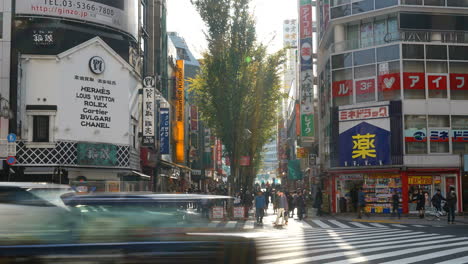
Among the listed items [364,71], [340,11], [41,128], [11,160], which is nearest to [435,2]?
[340,11]

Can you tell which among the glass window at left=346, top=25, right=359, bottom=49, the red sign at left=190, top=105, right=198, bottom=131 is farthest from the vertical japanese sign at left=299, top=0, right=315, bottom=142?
the red sign at left=190, top=105, right=198, bottom=131

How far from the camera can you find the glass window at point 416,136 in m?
34.5

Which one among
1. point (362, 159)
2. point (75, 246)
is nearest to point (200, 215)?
point (75, 246)

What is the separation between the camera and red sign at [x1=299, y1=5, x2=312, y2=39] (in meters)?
41.5

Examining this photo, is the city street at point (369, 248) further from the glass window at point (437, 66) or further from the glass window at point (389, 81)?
the glass window at point (437, 66)

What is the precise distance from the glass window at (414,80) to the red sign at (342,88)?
3.50m

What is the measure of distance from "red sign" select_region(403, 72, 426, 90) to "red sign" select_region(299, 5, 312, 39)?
9041mm

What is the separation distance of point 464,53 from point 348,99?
7.48 meters

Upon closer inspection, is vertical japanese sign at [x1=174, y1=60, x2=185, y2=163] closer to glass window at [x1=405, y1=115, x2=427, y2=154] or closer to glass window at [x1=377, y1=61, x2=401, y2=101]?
glass window at [x1=377, y1=61, x2=401, y2=101]

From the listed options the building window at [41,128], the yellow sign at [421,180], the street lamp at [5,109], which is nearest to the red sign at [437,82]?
the yellow sign at [421,180]

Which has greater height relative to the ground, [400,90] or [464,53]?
[464,53]

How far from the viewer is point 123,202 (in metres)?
5.69

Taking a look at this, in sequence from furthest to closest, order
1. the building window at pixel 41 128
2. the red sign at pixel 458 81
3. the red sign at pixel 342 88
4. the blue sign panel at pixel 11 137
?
the red sign at pixel 342 88
the red sign at pixel 458 81
the building window at pixel 41 128
the blue sign panel at pixel 11 137

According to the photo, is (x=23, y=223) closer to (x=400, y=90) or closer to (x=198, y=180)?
(x=400, y=90)
